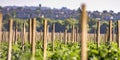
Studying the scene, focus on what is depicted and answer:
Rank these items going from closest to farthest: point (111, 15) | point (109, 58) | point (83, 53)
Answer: point (83, 53)
point (109, 58)
point (111, 15)

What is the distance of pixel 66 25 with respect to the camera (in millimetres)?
124750

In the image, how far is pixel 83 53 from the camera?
6.71 m

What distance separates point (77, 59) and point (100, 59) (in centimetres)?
174

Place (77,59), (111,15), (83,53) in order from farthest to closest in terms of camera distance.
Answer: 1. (111,15)
2. (77,59)
3. (83,53)

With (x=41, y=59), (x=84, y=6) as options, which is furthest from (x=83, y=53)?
(x=41, y=59)

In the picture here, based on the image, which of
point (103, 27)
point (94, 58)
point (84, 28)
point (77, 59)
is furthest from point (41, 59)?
point (103, 27)

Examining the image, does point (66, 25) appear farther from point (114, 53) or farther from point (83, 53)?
point (83, 53)

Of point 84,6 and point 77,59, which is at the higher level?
point 84,6

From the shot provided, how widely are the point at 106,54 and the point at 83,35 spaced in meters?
9.13

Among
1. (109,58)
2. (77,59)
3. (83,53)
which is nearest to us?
(83,53)

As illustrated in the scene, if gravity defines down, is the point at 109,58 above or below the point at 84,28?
below

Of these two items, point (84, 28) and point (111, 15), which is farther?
point (111, 15)

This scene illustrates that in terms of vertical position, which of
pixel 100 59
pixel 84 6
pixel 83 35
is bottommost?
pixel 100 59

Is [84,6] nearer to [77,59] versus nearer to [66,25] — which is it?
[77,59]
